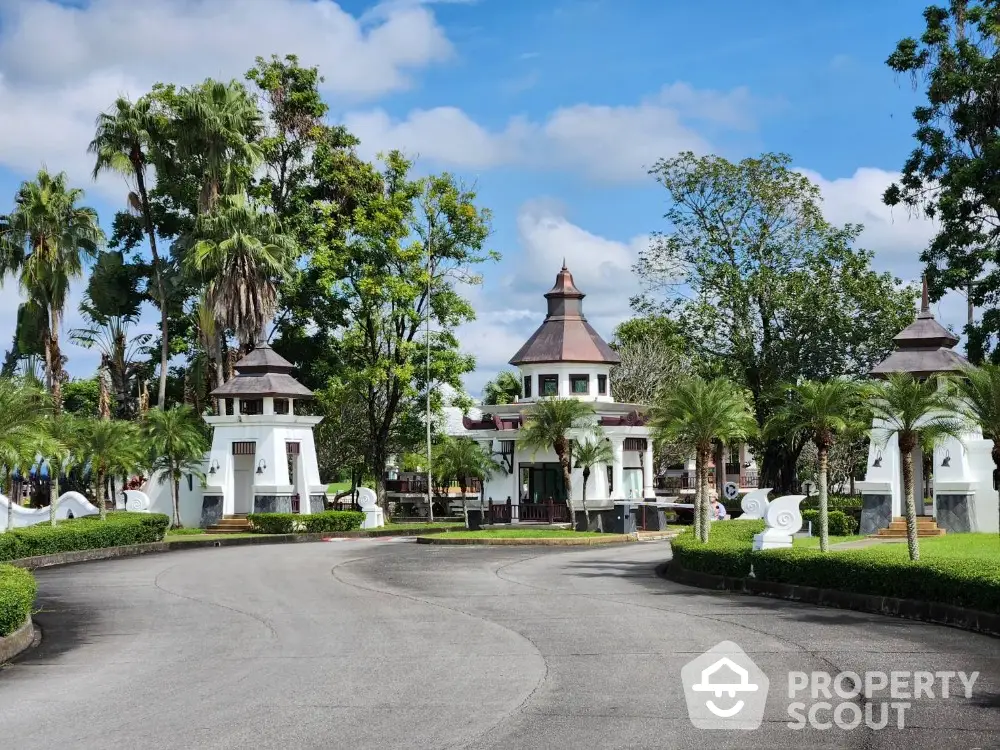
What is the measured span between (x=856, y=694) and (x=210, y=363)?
4659 cm

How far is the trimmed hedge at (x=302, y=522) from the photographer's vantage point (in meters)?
45.3

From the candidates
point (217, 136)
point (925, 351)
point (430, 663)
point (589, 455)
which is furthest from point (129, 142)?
point (430, 663)

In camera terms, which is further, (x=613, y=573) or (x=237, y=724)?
(x=613, y=573)

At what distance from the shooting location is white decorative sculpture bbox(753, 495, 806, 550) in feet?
84.3

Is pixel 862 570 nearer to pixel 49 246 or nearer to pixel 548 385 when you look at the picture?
pixel 548 385

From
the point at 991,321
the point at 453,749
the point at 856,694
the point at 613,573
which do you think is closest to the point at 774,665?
the point at 856,694

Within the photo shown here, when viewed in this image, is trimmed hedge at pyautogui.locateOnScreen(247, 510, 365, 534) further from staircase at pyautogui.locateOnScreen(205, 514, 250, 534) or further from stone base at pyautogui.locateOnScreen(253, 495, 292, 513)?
stone base at pyautogui.locateOnScreen(253, 495, 292, 513)

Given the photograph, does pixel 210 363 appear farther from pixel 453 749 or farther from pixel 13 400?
pixel 453 749

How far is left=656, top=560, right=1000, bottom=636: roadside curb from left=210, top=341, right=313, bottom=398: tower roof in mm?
25926

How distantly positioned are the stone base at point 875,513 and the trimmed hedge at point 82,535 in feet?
73.0

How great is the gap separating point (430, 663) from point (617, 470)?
37.4 metres

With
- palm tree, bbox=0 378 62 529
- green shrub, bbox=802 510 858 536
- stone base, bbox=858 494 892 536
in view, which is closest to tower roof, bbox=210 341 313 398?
palm tree, bbox=0 378 62 529

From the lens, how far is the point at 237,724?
11.5 meters

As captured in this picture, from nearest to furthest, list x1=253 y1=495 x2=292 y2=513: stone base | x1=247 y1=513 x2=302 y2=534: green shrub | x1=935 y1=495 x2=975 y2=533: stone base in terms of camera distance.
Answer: x1=935 y1=495 x2=975 y2=533: stone base, x1=247 y1=513 x2=302 y2=534: green shrub, x1=253 y1=495 x2=292 y2=513: stone base
